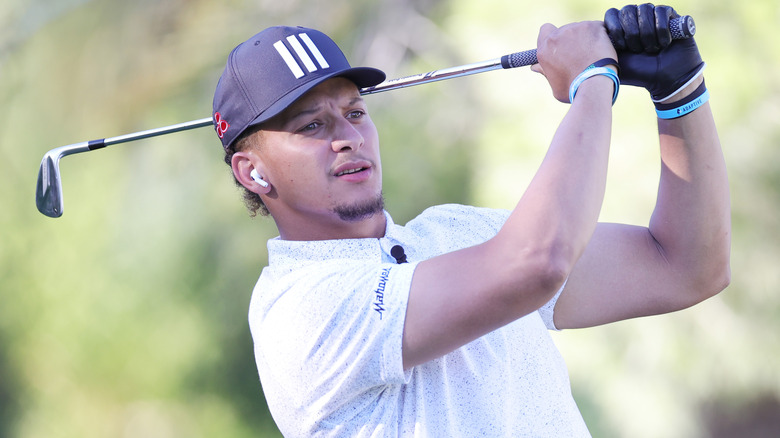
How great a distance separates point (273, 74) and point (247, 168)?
0.21 m

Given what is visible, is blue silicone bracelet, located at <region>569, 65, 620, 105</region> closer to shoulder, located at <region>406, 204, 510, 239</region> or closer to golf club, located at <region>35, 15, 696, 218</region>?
golf club, located at <region>35, 15, 696, 218</region>

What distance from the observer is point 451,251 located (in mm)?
1339

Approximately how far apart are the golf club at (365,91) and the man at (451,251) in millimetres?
35

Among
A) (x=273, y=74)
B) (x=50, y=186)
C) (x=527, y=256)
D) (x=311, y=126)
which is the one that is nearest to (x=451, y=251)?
(x=527, y=256)

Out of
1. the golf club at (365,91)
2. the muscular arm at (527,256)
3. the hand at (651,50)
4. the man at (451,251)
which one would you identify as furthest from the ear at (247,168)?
the hand at (651,50)

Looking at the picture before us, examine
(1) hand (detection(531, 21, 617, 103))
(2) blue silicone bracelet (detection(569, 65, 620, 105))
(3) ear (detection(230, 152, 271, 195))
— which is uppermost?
(1) hand (detection(531, 21, 617, 103))

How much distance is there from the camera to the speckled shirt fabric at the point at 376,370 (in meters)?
1.29

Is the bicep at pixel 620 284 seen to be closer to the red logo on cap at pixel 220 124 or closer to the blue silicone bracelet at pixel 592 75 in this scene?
the blue silicone bracelet at pixel 592 75

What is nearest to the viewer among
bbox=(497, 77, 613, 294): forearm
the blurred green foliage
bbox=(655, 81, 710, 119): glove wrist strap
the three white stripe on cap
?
bbox=(497, 77, 613, 294): forearm

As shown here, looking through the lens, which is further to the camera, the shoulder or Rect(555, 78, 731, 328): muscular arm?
the shoulder

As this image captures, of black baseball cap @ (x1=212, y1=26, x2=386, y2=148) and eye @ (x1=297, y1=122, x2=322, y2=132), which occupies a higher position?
black baseball cap @ (x1=212, y1=26, x2=386, y2=148)

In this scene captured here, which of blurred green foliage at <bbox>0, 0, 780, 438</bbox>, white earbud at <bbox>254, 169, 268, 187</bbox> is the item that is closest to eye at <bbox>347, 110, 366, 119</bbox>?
white earbud at <bbox>254, 169, 268, 187</bbox>

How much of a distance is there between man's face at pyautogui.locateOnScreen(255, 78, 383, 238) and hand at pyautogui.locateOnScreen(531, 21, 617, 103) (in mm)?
379

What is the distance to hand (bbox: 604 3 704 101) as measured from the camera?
137cm
